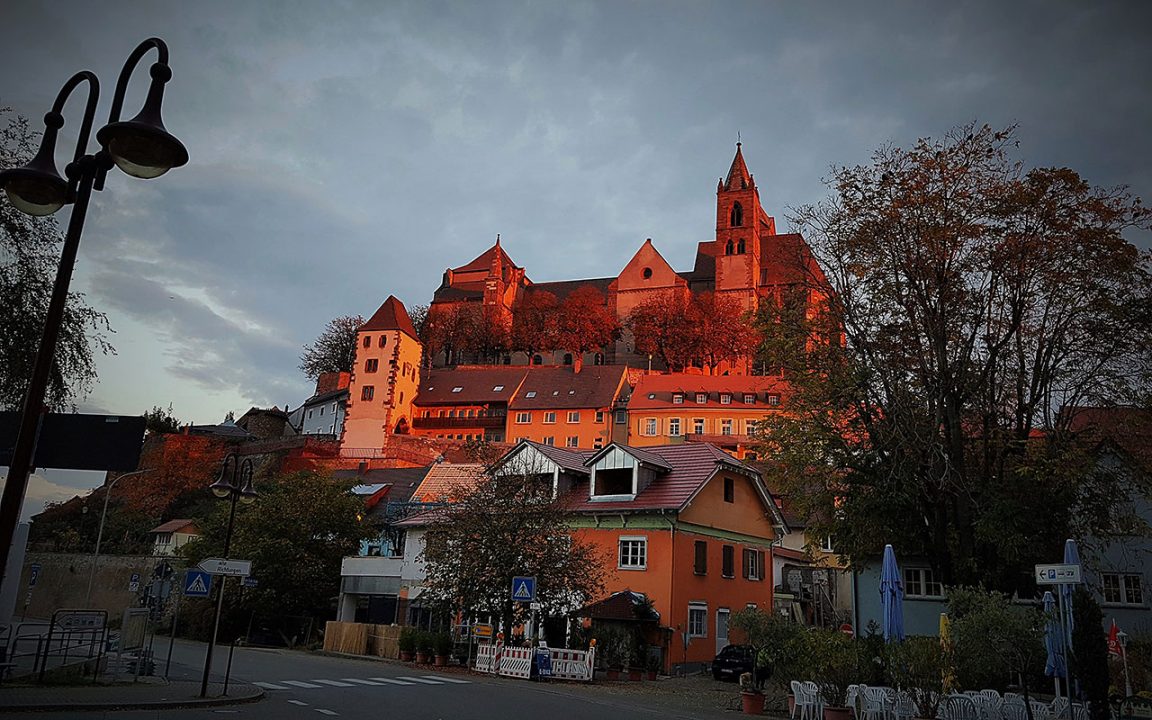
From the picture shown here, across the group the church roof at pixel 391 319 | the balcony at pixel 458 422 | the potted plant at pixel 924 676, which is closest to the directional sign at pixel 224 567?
the potted plant at pixel 924 676

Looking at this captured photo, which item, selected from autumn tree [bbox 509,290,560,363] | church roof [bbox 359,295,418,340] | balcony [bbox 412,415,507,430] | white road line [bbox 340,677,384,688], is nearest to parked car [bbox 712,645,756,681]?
white road line [bbox 340,677,384,688]

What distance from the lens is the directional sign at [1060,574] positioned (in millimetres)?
13764

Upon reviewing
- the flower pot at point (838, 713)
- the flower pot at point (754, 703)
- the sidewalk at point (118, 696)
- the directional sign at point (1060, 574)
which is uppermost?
the directional sign at point (1060, 574)

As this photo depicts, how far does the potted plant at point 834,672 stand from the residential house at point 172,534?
53.0m

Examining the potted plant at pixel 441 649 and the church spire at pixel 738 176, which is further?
the church spire at pixel 738 176

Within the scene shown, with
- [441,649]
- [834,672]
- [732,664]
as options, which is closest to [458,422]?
[441,649]

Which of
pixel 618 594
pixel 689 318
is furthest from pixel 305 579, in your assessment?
pixel 689 318

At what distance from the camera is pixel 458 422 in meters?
86.4

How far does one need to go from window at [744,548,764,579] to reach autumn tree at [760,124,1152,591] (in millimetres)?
9690

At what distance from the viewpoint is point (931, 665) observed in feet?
53.6

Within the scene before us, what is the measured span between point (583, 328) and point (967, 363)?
7532cm

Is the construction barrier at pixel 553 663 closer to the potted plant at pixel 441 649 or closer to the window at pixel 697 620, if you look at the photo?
the potted plant at pixel 441 649

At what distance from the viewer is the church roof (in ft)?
286

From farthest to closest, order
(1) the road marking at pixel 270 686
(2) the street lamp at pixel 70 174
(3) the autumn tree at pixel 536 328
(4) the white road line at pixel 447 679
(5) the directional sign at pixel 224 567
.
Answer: (3) the autumn tree at pixel 536 328
(4) the white road line at pixel 447 679
(1) the road marking at pixel 270 686
(5) the directional sign at pixel 224 567
(2) the street lamp at pixel 70 174
